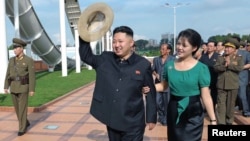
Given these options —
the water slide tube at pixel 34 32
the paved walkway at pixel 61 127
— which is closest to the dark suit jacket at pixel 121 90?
the paved walkway at pixel 61 127

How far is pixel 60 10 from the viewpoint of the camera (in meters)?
17.6

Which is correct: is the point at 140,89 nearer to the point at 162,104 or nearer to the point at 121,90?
the point at 121,90

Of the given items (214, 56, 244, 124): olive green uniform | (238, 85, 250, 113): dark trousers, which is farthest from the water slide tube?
(214, 56, 244, 124): olive green uniform

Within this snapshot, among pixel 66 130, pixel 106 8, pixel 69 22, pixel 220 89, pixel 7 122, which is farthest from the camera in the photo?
pixel 69 22

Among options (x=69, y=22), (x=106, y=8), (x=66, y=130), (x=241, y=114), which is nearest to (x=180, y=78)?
(x=106, y=8)

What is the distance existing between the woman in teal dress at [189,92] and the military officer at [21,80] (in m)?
3.35

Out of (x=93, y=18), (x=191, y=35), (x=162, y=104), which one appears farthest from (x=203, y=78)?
(x=162, y=104)

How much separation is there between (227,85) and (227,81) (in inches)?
2.7

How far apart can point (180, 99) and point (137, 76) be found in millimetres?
467

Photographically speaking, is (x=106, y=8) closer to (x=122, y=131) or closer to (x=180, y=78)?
(x=180, y=78)

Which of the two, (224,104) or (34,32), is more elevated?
(34,32)

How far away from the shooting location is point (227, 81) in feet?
17.8

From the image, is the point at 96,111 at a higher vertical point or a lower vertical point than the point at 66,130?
higher

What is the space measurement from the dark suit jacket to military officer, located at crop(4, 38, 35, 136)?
2939mm
